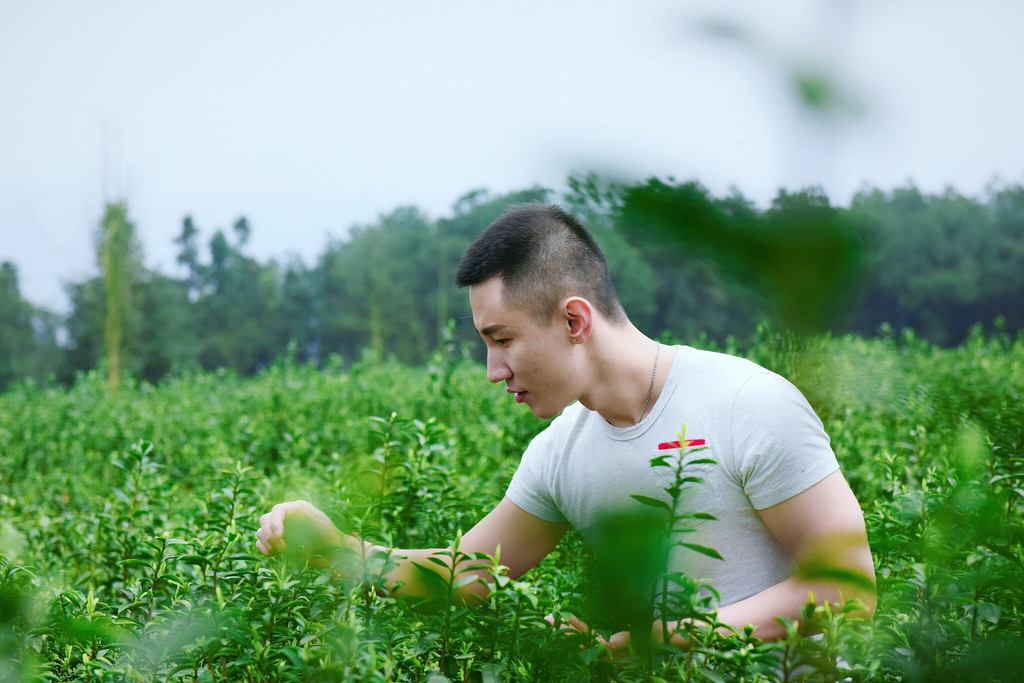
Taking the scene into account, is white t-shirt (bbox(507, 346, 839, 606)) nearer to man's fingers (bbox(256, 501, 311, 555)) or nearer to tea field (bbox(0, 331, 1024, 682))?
tea field (bbox(0, 331, 1024, 682))

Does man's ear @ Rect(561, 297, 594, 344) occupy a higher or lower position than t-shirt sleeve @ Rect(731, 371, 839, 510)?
higher

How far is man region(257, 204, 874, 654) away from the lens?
5.71 feet

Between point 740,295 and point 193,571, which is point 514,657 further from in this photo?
point 193,571

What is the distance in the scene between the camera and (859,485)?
3582mm

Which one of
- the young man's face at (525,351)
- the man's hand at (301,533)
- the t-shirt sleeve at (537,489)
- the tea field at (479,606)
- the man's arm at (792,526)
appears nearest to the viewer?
the tea field at (479,606)

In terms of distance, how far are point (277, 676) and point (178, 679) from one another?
193 millimetres

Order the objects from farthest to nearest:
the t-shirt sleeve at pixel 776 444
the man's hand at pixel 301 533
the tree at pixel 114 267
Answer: the tree at pixel 114 267 < the t-shirt sleeve at pixel 776 444 < the man's hand at pixel 301 533

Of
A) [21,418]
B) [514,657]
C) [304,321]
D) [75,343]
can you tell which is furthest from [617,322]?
[304,321]

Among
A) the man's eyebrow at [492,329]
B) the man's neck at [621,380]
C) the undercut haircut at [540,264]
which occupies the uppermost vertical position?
the undercut haircut at [540,264]

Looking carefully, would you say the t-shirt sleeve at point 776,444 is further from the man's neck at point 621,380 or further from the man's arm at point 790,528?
the man's neck at point 621,380

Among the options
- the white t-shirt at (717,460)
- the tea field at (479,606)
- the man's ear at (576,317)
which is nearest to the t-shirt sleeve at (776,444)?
the white t-shirt at (717,460)

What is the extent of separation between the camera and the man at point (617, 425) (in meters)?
1.74

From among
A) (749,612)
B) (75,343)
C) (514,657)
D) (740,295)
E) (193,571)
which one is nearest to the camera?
(740,295)

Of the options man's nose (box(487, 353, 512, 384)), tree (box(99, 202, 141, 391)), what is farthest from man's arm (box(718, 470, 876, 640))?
tree (box(99, 202, 141, 391))
